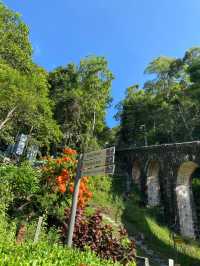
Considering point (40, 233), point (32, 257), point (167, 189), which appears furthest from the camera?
point (167, 189)

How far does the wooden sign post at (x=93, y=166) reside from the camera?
11.6ft

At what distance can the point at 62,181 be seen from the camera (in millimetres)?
7531

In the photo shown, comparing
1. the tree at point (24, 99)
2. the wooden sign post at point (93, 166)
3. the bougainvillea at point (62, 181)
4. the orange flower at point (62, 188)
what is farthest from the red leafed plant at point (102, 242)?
the tree at point (24, 99)

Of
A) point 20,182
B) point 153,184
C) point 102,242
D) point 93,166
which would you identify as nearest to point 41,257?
point 93,166

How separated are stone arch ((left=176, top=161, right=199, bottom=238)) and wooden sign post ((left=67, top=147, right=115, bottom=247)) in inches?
435

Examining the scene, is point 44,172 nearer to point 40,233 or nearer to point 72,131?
point 40,233

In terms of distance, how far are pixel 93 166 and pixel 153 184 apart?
1400 cm

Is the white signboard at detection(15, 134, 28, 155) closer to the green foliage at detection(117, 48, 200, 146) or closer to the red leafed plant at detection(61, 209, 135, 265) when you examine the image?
the green foliage at detection(117, 48, 200, 146)

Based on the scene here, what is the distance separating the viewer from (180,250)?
35.5 feet

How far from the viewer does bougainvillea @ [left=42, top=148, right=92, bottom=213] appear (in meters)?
7.48

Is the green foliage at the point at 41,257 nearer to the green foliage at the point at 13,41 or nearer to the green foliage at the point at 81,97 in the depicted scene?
the green foliage at the point at 13,41

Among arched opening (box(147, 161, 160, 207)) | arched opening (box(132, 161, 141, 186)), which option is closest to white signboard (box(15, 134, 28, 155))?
arched opening (box(132, 161, 141, 186))

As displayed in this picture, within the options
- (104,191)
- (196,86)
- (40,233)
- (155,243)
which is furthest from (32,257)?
(196,86)

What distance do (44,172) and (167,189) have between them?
8.93m
